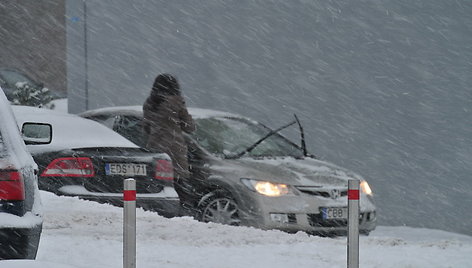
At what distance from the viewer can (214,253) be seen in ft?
28.3

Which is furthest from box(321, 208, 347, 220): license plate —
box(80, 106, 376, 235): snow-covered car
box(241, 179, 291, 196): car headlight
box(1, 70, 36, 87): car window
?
box(1, 70, 36, 87): car window

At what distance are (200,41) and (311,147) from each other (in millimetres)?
2624

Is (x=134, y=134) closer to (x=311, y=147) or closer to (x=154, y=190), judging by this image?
(x=154, y=190)

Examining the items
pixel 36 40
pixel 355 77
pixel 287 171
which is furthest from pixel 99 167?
pixel 36 40

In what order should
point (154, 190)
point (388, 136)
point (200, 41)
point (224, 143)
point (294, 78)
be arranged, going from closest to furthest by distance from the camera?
point (154, 190), point (224, 143), point (388, 136), point (294, 78), point (200, 41)

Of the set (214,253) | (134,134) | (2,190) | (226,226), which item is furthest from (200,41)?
(2,190)

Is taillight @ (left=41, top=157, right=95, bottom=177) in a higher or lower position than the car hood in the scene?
lower

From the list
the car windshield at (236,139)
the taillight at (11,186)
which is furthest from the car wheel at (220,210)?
the taillight at (11,186)

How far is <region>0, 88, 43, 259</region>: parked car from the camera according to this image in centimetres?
562

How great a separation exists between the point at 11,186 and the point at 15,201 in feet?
0.29

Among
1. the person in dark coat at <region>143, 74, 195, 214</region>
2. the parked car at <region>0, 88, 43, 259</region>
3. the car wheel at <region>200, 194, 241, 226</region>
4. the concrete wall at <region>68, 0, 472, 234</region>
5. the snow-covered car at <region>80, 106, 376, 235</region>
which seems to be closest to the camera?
the parked car at <region>0, 88, 43, 259</region>

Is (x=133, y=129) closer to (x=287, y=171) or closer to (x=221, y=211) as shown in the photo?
(x=221, y=211)

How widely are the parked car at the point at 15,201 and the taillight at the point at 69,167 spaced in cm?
293

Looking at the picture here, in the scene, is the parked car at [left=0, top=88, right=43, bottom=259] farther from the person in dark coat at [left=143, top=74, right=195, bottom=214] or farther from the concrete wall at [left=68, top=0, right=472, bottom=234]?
the concrete wall at [left=68, top=0, right=472, bottom=234]
